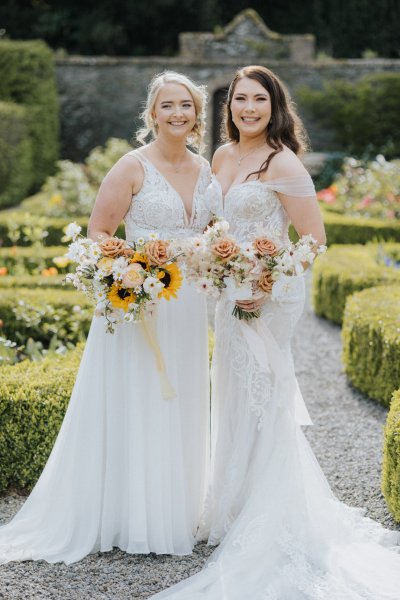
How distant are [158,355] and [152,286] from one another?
17.2 inches

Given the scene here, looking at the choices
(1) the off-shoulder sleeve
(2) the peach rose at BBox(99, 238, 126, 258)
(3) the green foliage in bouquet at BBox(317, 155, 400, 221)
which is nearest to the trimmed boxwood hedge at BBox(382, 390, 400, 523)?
(1) the off-shoulder sleeve

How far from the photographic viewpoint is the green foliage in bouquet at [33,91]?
55.6ft

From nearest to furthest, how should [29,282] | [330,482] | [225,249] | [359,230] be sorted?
[225,249]
[330,482]
[29,282]
[359,230]

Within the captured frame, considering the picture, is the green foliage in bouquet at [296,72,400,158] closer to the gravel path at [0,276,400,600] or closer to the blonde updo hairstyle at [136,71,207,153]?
the gravel path at [0,276,400,600]

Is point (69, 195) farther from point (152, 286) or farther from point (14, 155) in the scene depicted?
point (152, 286)

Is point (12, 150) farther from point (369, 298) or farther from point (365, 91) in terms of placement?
point (369, 298)

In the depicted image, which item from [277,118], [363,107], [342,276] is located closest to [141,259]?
[277,118]

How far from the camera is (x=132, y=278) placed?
3.24 m

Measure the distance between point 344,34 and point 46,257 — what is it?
18.6m

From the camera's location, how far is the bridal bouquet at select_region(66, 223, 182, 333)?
128 inches

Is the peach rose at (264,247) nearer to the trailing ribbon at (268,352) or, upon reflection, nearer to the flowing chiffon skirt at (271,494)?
the flowing chiffon skirt at (271,494)

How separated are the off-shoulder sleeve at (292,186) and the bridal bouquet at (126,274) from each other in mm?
591

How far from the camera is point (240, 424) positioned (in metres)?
3.69

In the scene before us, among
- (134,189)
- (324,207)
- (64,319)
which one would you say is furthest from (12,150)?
(134,189)
